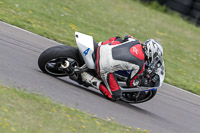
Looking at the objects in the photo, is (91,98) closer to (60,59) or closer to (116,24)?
(60,59)

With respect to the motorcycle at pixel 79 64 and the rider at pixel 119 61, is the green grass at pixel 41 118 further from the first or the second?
the motorcycle at pixel 79 64

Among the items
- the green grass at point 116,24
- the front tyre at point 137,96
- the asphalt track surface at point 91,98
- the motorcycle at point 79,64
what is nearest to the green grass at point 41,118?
the asphalt track surface at point 91,98

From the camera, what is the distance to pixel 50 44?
9625mm

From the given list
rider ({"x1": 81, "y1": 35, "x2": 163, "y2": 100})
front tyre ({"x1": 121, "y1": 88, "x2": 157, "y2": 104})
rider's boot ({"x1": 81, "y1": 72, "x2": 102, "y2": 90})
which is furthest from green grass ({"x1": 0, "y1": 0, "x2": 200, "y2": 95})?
rider's boot ({"x1": 81, "y1": 72, "x2": 102, "y2": 90})

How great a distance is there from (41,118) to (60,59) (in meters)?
2.02

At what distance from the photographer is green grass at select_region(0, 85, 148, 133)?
175 inches

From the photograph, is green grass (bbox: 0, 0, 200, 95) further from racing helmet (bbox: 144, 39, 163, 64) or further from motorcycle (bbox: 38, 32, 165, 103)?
racing helmet (bbox: 144, 39, 163, 64)

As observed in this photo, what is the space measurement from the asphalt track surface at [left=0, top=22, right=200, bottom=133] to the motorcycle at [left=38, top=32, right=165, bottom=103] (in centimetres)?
22

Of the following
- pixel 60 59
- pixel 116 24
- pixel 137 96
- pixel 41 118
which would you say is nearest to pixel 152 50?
pixel 137 96

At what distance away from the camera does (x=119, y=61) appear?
6523 millimetres

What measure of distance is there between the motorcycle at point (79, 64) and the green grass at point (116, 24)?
9.80 feet

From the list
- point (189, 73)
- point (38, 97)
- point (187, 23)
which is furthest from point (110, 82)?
point (187, 23)

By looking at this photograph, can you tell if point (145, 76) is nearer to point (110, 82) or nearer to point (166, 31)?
point (110, 82)

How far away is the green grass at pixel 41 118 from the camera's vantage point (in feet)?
14.6
